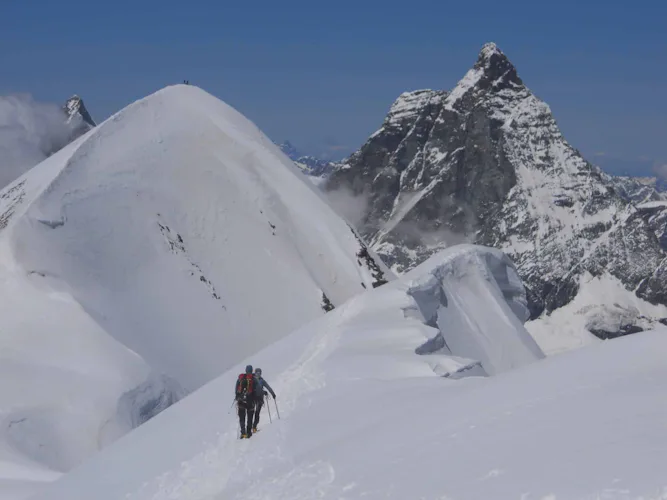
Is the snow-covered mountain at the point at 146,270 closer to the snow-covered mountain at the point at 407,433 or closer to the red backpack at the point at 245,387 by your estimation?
Result: the snow-covered mountain at the point at 407,433

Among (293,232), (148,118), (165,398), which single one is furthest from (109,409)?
(148,118)

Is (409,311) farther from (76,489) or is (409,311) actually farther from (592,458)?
(592,458)

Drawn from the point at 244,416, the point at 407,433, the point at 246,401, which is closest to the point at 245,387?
the point at 246,401

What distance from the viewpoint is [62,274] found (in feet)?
159

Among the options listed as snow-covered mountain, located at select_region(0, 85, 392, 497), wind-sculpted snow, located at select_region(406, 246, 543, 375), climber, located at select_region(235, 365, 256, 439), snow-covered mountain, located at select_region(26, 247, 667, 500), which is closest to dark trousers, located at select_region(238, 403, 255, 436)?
climber, located at select_region(235, 365, 256, 439)

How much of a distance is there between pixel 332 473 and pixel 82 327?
28.7 m

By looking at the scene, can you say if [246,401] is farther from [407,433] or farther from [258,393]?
[407,433]

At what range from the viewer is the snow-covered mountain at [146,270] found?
122ft

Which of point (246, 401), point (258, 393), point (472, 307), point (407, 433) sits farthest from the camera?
point (472, 307)

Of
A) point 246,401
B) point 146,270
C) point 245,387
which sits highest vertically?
point 146,270

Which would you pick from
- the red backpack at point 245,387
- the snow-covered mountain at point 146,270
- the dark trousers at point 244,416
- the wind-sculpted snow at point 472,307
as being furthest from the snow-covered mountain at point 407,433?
the wind-sculpted snow at point 472,307

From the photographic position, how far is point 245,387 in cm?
2319

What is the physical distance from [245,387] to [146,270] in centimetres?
3331

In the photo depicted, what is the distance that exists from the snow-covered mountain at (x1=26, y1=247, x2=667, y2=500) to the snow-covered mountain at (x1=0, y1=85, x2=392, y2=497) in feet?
14.1
